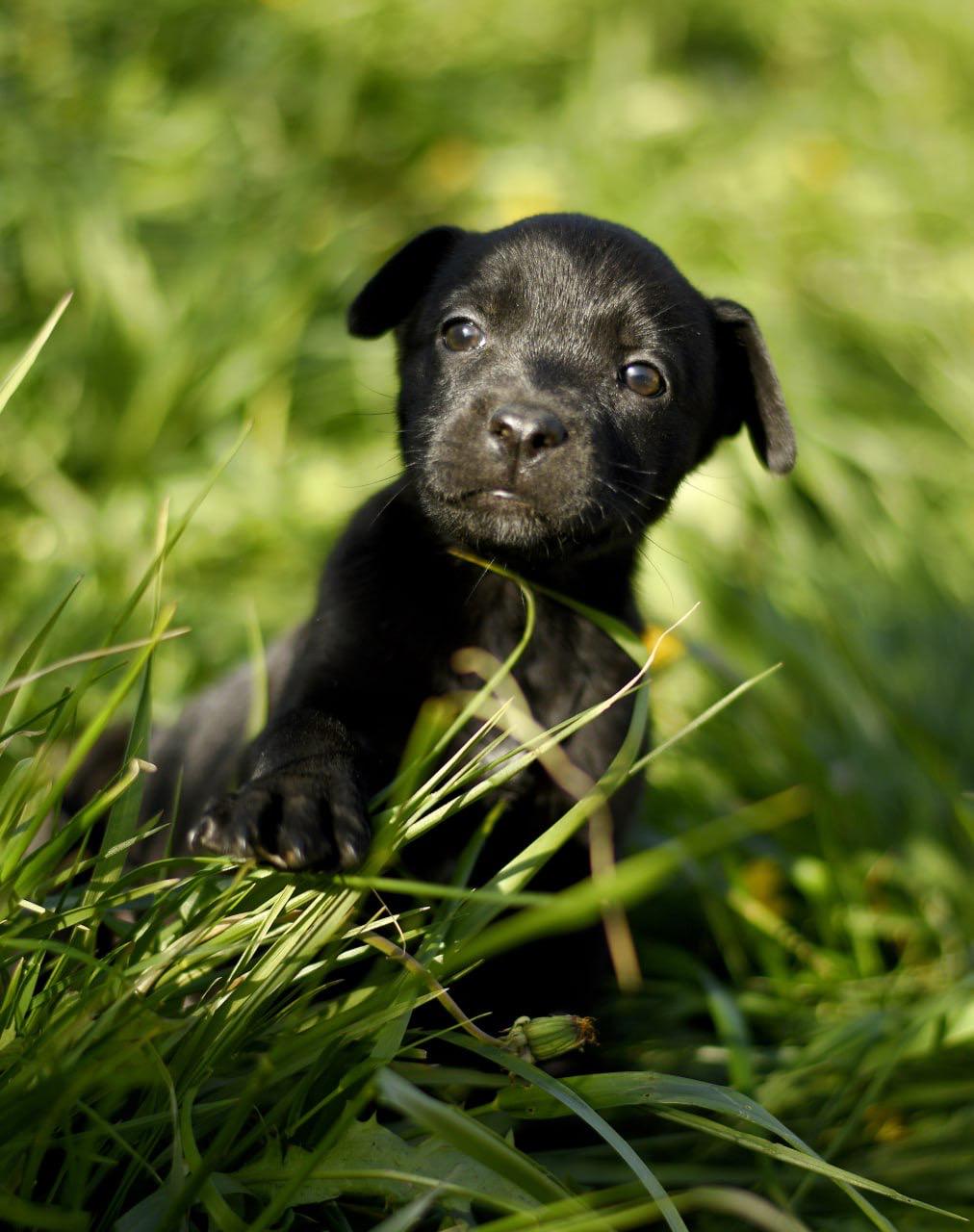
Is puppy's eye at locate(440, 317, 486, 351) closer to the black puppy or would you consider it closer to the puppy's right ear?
the black puppy

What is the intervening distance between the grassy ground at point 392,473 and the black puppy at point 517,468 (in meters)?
0.30

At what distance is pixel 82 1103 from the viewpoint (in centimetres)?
188

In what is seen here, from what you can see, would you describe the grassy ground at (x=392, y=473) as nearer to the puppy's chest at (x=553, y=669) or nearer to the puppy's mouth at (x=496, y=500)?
the puppy's chest at (x=553, y=669)

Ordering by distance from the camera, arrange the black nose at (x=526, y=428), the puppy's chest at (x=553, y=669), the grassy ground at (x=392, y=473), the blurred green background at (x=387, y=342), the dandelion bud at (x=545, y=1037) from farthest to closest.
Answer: the blurred green background at (x=387, y=342) < the puppy's chest at (x=553, y=669) < the black nose at (x=526, y=428) < the dandelion bud at (x=545, y=1037) < the grassy ground at (x=392, y=473)

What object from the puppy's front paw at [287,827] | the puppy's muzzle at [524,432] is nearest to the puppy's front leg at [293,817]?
the puppy's front paw at [287,827]

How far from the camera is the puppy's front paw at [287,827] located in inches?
81.0

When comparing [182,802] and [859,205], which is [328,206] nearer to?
[859,205]

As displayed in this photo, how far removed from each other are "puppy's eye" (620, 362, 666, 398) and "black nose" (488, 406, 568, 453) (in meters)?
0.39

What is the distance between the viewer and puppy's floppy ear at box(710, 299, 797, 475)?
3.06 m

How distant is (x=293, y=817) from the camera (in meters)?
2.09

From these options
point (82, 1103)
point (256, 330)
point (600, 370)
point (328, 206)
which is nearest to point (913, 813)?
point (600, 370)

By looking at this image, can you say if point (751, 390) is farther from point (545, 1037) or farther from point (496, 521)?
point (545, 1037)

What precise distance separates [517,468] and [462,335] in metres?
0.54

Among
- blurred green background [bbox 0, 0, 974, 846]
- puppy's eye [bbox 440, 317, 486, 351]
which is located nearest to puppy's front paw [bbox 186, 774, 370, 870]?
puppy's eye [bbox 440, 317, 486, 351]
